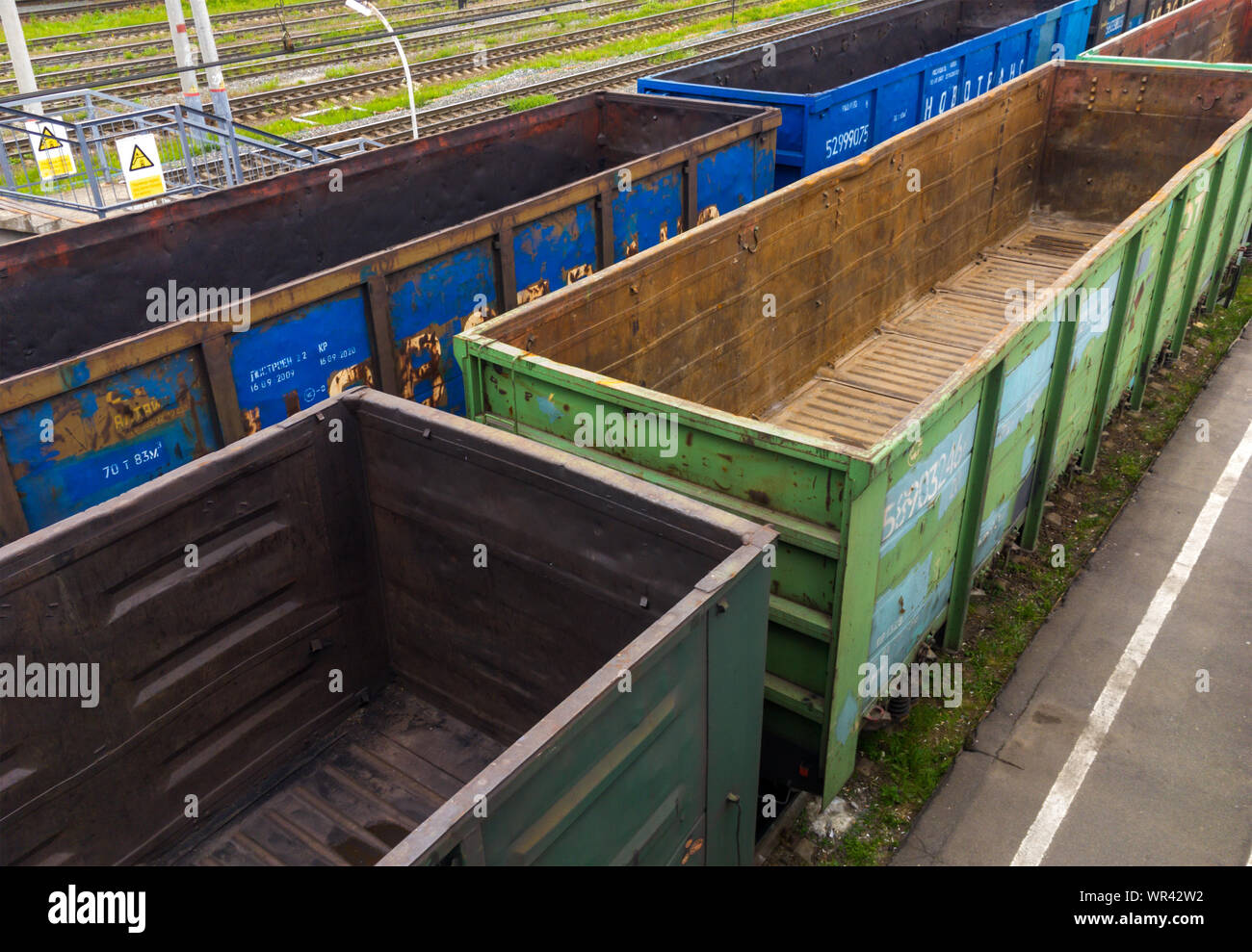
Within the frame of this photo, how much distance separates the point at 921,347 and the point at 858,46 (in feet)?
23.4

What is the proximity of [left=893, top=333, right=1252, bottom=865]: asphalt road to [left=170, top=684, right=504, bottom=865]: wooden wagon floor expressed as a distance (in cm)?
225

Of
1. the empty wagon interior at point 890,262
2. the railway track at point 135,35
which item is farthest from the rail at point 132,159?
the railway track at point 135,35

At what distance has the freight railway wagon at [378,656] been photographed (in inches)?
128

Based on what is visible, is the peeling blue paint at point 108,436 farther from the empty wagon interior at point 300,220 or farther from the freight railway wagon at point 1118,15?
the freight railway wagon at point 1118,15

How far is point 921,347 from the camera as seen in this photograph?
8555 millimetres

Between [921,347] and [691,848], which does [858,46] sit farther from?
[691,848]

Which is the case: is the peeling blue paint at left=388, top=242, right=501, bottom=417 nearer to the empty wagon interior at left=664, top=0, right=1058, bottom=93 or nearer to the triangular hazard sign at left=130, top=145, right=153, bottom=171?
the empty wagon interior at left=664, top=0, right=1058, bottom=93

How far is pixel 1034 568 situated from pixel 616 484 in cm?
443

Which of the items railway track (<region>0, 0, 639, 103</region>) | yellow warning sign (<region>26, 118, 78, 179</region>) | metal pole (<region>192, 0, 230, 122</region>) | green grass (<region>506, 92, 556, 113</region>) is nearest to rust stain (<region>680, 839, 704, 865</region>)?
yellow warning sign (<region>26, 118, 78, 179</region>)

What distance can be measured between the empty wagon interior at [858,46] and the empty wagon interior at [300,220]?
105cm

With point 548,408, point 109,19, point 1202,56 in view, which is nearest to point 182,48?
point 548,408

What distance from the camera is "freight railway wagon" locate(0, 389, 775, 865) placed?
128 inches
